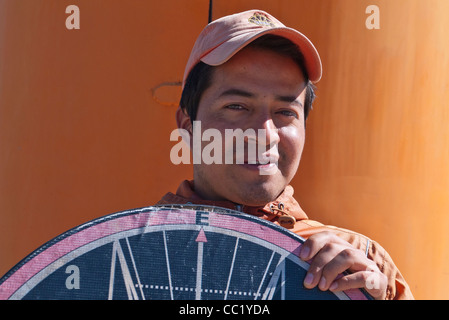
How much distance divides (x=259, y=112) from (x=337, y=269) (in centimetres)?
41

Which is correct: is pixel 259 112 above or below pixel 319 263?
above

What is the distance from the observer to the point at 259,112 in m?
1.32

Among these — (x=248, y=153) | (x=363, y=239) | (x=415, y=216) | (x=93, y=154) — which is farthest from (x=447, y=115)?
(x=93, y=154)

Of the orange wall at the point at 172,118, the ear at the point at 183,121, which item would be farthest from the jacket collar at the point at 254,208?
the orange wall at the point at 172,118

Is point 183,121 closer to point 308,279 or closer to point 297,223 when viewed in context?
point 297,223

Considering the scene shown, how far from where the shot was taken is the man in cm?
132

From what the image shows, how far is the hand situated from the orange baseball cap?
46 centimetres

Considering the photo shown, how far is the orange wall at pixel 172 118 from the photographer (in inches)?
64.4

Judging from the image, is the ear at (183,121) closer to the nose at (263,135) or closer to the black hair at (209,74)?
the black hair at (209,74)

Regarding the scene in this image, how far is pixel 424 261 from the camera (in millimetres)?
1631

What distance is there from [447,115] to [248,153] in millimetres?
679

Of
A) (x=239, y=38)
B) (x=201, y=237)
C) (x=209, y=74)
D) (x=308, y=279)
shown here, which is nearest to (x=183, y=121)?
(x=209, y=74)

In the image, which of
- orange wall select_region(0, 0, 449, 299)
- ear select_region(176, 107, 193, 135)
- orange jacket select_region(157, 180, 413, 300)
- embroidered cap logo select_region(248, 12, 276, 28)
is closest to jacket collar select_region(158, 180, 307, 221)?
orange jacket select_region(157, 180, 413, 300)

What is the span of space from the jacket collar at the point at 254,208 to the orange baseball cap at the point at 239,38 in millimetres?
281
